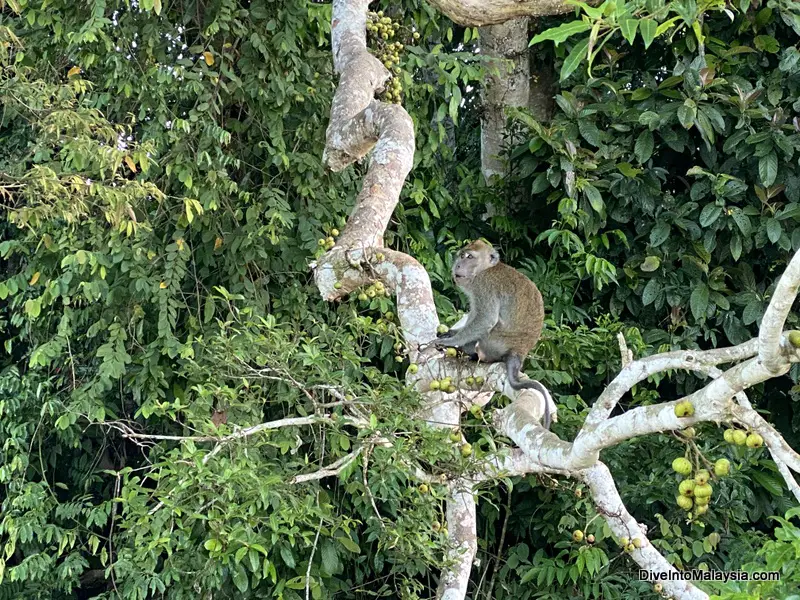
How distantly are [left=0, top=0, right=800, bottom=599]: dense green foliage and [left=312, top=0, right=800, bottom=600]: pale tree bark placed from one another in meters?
0.50

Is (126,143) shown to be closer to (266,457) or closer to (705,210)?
(266,457)

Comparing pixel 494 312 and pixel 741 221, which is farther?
pixel 741 221

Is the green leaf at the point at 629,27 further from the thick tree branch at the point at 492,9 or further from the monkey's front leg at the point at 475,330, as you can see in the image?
the thick tree branch at the point at 492,9

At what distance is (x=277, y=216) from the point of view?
3723mm

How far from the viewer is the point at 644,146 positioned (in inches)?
170

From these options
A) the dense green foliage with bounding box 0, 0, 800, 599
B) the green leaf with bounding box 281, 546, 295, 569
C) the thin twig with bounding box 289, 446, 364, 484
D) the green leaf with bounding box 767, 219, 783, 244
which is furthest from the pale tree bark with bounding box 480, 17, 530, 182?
the thin twig with bounding box 289, 446, 364, 484

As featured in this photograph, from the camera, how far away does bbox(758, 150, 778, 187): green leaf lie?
162 inches

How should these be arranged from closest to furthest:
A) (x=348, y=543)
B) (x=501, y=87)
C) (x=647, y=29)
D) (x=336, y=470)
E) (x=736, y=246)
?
(x=647, y=29), (x=336, y=470), (x=348, y=543), (x=736, y=246), (x=501, y=87)

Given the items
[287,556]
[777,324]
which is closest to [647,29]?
[777,324]

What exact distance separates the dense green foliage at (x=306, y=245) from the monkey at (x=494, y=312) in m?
0.38

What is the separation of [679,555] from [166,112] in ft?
8.76

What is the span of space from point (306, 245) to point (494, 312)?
110cm

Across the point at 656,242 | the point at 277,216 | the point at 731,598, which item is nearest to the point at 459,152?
the point at 656,242

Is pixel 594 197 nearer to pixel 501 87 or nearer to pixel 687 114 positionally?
pixel 687 114
